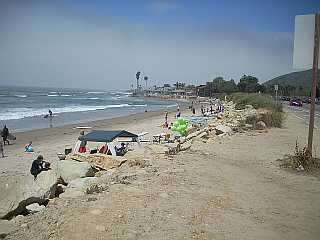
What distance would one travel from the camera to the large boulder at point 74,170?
853cm

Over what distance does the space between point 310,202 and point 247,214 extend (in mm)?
1627

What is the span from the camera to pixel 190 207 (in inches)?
217

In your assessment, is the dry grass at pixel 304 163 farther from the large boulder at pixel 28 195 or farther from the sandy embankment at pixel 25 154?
the sandy embankment at pixel 25 154

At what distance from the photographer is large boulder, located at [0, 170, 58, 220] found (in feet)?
22.5

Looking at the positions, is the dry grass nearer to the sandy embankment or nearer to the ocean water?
the sandy embankment

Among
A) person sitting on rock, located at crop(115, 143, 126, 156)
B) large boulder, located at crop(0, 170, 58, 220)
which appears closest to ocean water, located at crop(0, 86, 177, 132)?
person sitting on rock, located at crop(115, 143, 126, 156)

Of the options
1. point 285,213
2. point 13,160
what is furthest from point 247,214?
point 13,160

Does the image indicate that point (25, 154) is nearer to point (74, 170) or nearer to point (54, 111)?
point (74, 170)

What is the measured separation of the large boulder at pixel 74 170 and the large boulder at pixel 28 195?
40 centimetres

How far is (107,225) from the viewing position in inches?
182

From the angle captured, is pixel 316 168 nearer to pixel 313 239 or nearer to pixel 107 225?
pixel 313 239

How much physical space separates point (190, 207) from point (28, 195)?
370 centimetres

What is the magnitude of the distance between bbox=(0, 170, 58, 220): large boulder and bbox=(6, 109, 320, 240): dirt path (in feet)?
3.75

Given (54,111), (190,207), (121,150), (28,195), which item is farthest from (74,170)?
(54,111)
